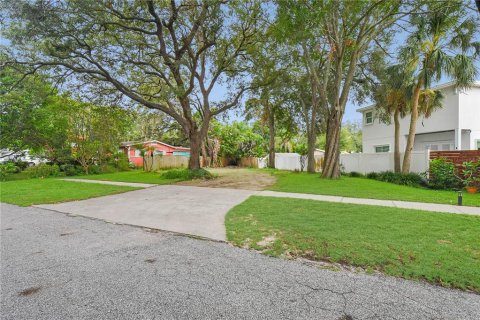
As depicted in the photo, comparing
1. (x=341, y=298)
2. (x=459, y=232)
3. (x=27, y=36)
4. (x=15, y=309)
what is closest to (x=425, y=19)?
(x=459, y=232)

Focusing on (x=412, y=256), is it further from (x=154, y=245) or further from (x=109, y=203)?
(x=109, y=203)

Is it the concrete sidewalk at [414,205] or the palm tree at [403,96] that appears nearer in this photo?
the concrete sidewalk at [414,205]

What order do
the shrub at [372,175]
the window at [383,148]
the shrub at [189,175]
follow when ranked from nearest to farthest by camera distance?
1. the shrub at [372,175]
2. the shrub at [189,175]
3. the window at [383,148]

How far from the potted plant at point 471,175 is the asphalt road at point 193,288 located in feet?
31.0

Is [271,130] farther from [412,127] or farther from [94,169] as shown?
[94,169]

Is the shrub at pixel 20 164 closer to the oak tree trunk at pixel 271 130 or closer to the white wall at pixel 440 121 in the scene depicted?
the oak tree trunk at pixel 271 130

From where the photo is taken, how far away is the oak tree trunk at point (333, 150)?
13.5m

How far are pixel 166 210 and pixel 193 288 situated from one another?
4.11 m

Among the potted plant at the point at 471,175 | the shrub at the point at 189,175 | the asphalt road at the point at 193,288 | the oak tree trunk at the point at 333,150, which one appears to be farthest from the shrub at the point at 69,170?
the potted plant at the point at 471,175

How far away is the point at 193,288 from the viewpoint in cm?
277

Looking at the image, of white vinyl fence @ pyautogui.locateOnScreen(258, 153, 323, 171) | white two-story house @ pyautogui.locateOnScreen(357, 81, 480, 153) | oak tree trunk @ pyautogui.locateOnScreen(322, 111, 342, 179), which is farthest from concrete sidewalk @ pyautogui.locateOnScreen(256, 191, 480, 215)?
white vinyl fence @ pyautogui.locateOnScreen(258, 153, 323, 171)

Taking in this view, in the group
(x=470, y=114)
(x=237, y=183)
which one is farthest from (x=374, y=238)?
(x=470, y=114)

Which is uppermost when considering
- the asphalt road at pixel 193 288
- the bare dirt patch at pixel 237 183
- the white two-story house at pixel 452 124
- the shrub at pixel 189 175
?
the white two-story house at pixel 452 124

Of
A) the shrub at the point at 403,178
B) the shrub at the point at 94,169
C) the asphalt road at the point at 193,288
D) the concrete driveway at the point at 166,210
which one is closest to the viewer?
the asphalt road at the point at 193,288
